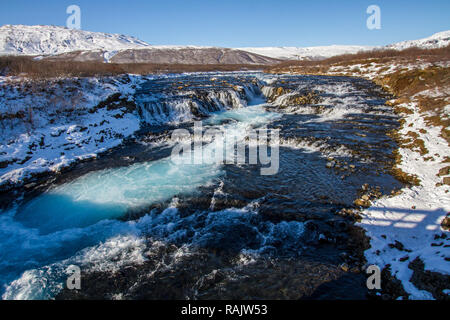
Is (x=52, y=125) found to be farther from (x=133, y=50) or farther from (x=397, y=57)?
(x=133, y=50)

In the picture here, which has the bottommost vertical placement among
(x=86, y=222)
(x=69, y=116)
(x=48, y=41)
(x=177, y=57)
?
(x=86, y=222)

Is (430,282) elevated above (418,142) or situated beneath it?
situated beneath

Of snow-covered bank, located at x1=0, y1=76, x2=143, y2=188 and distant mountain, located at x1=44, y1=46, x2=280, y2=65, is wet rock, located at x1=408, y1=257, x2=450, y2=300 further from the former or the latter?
distant mountain, located at x1=44, y1=46, x2=280, y2=65

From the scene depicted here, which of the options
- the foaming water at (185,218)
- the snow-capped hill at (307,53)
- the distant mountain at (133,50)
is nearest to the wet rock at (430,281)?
the foaming water at (185,218)

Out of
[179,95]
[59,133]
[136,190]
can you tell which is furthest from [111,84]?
[136,190]

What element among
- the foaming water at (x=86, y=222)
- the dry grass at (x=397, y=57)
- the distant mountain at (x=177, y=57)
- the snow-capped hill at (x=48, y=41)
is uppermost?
the snow-capped hill at (x=48, y=41)

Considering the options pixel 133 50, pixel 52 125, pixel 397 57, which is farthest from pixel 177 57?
pixel 52 125

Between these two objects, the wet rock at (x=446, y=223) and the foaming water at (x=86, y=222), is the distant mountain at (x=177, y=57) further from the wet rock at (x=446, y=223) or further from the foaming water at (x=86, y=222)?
the wet rock at (x=446, y=223)
